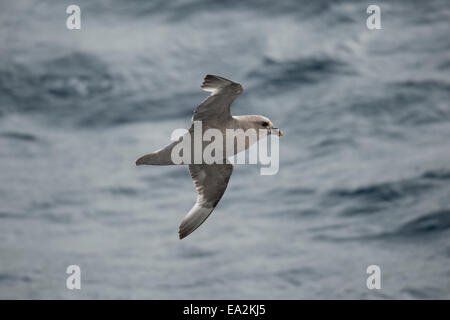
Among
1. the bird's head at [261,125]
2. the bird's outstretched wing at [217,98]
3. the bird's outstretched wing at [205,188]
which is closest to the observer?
the bird's outstretched wing at [217,98]

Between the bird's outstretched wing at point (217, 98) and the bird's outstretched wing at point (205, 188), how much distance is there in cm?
111

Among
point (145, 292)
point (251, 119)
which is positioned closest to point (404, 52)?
point (145, 292)

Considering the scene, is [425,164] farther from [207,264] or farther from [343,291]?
[207,264]

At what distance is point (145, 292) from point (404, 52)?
14.9 metres

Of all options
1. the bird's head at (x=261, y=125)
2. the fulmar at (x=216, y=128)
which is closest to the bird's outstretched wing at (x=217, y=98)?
the fulmar at (x=216, y=128)

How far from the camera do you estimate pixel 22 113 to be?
28.9 m

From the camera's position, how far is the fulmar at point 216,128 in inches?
375

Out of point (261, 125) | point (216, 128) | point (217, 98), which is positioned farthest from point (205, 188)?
point (217, 98)

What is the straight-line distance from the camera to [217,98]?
378 inches

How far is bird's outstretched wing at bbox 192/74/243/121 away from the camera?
31.0 ft

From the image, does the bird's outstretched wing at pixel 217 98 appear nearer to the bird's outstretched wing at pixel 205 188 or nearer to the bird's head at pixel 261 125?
the bird's head at pixel 261 125

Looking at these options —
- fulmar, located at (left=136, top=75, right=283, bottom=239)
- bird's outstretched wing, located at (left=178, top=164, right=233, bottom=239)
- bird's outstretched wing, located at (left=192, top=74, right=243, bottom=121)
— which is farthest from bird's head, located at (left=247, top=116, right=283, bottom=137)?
bird's outstretched wing, located at (left=178, top=164, right=233, bottom=239)

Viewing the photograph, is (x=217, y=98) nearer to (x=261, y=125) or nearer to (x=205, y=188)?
(x=261, y=125)

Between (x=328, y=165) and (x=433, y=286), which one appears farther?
(x=328, y=165)
